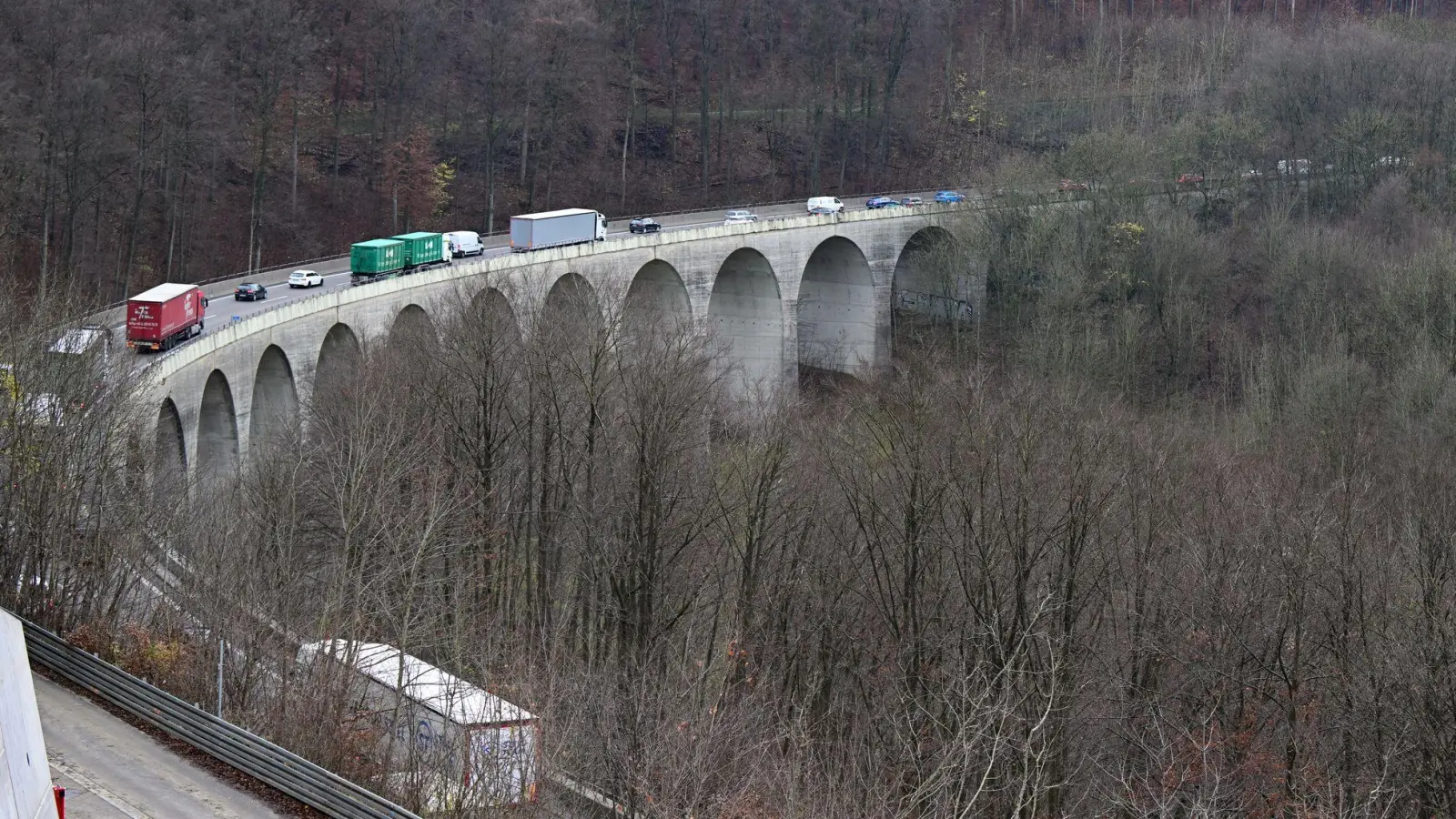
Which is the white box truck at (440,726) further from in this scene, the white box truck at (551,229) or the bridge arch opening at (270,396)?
the white box truck at (551,229)

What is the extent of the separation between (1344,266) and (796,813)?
174 ft

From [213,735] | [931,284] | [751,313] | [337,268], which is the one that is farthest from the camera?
[931,284]

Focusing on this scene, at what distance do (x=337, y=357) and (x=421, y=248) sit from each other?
6.73 metres

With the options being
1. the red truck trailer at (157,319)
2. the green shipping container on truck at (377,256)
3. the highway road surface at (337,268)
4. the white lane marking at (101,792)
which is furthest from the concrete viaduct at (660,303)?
the white lane marking at (101,792)

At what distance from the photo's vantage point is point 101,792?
69.7ft

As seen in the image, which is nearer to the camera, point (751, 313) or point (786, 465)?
point (786, 465)

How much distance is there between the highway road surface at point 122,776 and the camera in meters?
20.8

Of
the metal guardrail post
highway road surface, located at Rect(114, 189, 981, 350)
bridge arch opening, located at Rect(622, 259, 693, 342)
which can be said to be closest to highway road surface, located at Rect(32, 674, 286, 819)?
the metal guardrail post

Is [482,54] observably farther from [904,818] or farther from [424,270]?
[904,818]

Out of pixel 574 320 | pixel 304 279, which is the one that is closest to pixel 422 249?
pixel 304 279

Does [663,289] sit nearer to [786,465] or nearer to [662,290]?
[662,290]

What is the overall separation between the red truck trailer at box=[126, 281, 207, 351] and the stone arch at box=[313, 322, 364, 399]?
5004mm

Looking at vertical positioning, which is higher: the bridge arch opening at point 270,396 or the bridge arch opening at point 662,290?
the bridge arch opening at point 662,290

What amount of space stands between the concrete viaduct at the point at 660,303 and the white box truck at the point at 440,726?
12217 mm
